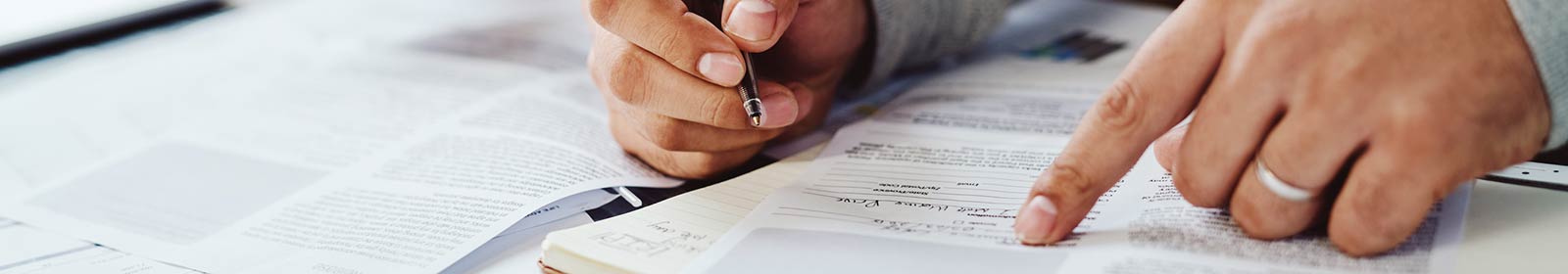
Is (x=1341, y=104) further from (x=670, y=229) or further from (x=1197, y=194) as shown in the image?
(x=670, y=229)

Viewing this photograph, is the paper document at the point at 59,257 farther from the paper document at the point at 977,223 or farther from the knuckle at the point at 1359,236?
the knuckle at the point at 1359,236

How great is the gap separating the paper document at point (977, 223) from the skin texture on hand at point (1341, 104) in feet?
0.08

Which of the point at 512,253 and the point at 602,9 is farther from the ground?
the point at 602,9

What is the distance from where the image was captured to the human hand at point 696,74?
658 millimetres

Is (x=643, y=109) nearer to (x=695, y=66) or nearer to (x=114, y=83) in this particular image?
(x=695, y=66)

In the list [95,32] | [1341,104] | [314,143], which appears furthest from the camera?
[95,32]

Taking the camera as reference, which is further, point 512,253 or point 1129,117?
point 512,253

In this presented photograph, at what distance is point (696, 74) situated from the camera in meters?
0.68

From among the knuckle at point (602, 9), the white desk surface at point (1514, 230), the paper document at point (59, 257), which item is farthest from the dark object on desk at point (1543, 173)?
the paper document at point (59, 257)

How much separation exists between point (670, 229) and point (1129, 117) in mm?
256

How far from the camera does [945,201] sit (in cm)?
62

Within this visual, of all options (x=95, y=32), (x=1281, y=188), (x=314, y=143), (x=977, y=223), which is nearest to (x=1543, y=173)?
(x=1281, y=188)

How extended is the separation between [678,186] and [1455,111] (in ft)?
1.51

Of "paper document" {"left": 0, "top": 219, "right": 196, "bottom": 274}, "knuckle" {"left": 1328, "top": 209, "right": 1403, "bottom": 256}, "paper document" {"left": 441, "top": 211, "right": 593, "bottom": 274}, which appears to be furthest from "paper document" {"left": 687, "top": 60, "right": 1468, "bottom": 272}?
"paper document" {"left": 0, "top": 219, "right": 196, "bottom": 274}
